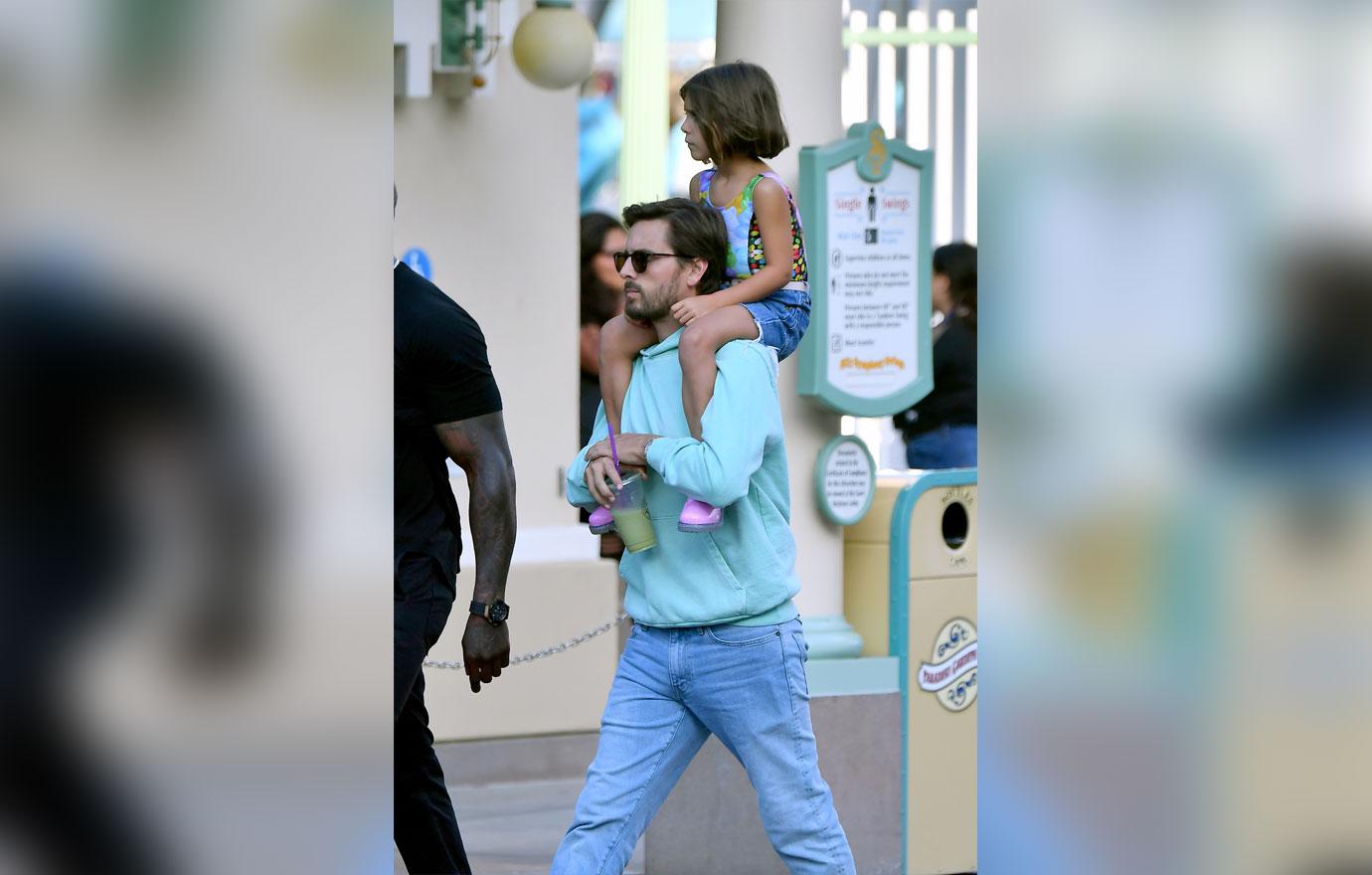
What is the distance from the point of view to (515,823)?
6.76 metres

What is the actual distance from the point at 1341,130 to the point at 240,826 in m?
1.44

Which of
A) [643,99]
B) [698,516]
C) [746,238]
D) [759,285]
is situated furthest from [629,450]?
[643,99]

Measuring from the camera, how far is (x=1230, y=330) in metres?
2.15

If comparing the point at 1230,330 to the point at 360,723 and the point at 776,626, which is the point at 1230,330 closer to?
the point at 360,723

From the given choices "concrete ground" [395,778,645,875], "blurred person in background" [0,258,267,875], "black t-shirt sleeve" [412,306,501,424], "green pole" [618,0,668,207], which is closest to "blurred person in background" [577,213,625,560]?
"concrete ground" [395,778,645,875]

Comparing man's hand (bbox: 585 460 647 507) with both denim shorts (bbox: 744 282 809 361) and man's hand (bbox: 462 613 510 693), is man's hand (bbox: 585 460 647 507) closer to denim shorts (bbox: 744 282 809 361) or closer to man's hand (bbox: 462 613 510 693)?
denim shorts (bbox: 744 282 809 361)

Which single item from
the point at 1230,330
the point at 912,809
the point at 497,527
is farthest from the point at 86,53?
the point at 912,809

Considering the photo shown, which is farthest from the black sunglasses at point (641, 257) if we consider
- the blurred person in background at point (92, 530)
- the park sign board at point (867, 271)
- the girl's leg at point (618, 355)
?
the blurred person in background at point (92, 530)

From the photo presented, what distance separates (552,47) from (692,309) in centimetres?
339

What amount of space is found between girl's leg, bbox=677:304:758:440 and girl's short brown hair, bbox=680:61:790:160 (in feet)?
1.76

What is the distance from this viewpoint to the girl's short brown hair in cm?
414

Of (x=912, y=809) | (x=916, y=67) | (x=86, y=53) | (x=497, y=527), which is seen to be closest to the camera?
(x=86, y=53)

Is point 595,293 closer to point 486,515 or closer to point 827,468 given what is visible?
point 827,468

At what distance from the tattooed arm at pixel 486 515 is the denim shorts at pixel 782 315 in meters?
0.67
